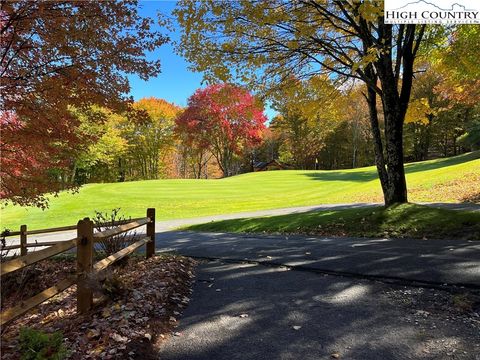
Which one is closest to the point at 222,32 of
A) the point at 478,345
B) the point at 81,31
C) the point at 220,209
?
the point at 81,31

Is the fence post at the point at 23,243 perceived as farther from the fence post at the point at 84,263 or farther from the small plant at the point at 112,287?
the fence post at the point at 84,263

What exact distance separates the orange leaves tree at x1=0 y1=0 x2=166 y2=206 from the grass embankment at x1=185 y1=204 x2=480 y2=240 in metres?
6.95

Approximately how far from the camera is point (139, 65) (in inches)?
273

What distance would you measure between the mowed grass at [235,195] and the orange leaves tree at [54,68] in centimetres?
1143

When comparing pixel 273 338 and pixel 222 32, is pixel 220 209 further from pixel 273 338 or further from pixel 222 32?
pixel 273 338

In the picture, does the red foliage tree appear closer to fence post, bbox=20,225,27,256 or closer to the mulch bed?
fence post, bbox=20,225,27,256

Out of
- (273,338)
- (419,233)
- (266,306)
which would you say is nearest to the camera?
(273,338)

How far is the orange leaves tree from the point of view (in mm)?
5723

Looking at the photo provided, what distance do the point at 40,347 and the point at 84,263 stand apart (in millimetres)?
1317

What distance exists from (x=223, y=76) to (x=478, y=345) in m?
8.48

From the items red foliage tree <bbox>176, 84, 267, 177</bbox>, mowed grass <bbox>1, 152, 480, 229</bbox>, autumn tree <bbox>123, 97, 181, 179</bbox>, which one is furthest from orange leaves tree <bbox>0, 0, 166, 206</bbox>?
autumn tree <bbox>123, 97, 181, 179</bbox>

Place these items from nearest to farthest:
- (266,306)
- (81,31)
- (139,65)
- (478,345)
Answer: (478,345), (266,306), (81,31), (139,65)

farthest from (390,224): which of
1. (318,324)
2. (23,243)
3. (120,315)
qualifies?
(23,243)

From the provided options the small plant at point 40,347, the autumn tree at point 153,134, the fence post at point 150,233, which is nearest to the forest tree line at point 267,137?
the autumn tree at point 153,134
